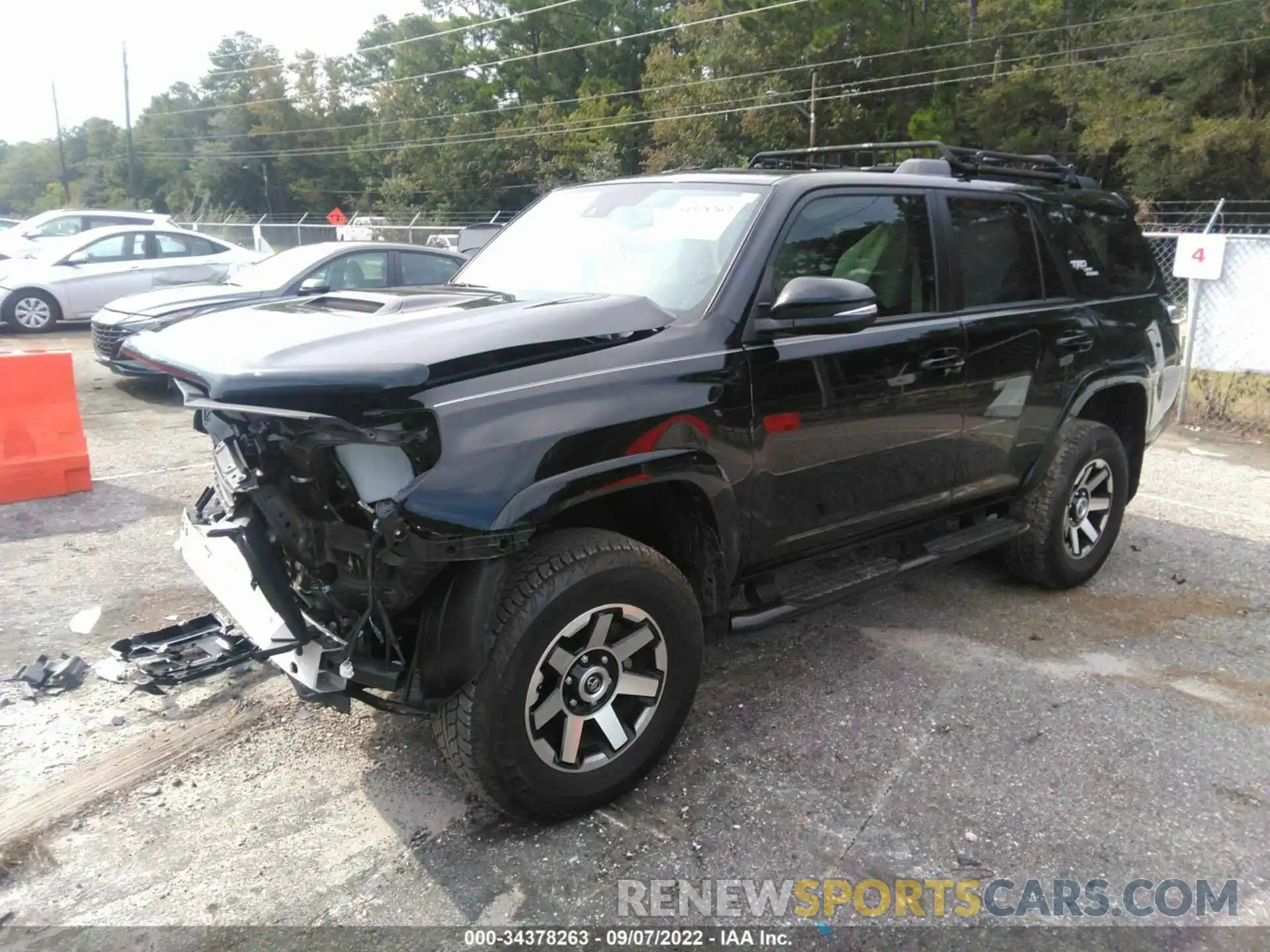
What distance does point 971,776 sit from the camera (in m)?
3.35

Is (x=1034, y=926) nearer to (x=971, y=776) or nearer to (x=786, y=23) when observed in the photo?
(x=971, y=776)

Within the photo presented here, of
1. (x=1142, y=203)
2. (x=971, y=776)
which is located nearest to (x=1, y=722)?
(x=971, y=776)

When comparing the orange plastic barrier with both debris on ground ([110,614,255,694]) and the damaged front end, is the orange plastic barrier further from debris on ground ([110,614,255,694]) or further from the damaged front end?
the damaged front end

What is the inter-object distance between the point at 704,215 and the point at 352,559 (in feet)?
6.19

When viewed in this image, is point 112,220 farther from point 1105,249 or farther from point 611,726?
point 611,726

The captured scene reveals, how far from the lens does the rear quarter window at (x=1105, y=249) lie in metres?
4.83

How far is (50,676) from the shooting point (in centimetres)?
388

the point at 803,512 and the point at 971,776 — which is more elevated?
the point at 803,512

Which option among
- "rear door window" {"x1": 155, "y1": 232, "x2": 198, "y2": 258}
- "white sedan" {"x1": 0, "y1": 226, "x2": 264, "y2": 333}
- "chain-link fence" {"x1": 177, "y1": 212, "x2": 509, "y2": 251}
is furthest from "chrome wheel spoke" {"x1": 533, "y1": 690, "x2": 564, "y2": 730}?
"chain-link fence" {"x1": 177, "y1": 212, "x2": 509, "y2": 251}

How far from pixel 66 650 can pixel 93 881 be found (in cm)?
174

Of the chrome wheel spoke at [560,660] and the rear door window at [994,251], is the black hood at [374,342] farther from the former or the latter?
the rear door window at [994,251]

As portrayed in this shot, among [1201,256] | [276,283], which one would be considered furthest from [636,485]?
[1201,256]

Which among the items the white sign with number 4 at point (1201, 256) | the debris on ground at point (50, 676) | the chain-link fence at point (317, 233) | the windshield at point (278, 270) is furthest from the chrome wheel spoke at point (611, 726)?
the chain-link fence at point (317, 233)

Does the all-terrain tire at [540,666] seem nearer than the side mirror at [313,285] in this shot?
Yes
